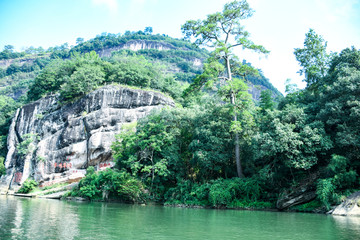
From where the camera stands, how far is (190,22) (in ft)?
66.9

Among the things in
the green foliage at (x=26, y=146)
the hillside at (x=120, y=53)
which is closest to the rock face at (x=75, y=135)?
the green foliage at (x=26, y=146)

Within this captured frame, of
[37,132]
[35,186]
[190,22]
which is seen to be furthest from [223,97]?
[37,132]

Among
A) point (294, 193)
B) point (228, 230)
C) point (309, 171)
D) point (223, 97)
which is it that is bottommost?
point (228, 230)

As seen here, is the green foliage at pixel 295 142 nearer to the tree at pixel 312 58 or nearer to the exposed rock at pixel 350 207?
the exposed rock at pixel 350 207

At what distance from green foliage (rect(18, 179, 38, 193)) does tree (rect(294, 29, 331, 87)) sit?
28457 mm

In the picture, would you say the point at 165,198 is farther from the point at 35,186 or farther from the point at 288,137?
the point at 35,186

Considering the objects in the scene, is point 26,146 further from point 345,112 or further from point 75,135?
point 345,112

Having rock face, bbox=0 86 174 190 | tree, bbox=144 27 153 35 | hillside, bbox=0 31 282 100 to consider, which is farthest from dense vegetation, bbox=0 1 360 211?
tree, bbox=144 27 153 35

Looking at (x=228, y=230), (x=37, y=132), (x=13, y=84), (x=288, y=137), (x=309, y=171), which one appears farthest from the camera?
(x=13, y=84)

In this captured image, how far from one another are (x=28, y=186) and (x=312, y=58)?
30.0 metres

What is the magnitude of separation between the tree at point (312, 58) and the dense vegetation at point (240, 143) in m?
0.08

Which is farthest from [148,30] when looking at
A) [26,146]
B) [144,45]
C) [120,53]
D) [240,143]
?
[240,143]

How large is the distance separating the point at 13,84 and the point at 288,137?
8116cm

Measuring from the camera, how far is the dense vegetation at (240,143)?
48.0ft
